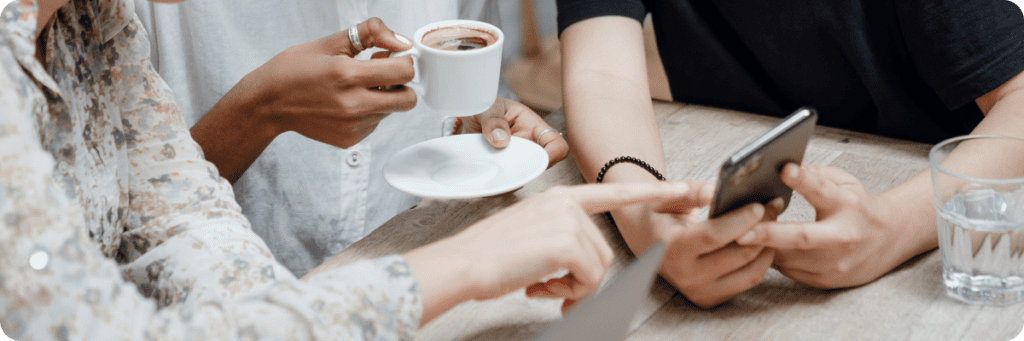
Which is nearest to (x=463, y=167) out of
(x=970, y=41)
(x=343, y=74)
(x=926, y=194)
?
(x=343, y=74)

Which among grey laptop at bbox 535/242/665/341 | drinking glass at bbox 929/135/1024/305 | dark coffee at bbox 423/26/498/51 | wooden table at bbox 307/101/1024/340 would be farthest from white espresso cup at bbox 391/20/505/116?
drinking glass at bbox 929/135/1024/305

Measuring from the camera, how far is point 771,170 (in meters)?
0.65

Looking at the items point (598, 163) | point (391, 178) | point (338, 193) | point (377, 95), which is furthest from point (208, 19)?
point (598, 163)

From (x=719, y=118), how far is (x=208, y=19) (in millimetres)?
907

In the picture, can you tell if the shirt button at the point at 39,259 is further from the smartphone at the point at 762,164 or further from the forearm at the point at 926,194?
the forearm at the point at 926,194

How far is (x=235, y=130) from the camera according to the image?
1077 millimetres

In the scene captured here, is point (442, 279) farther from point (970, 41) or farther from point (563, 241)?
point (970, 41)

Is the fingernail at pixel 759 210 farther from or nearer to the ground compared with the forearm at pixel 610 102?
farther from the ground

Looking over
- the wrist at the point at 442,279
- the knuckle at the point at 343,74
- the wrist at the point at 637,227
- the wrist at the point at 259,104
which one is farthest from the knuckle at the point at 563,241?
the wrist at the point at 259,104

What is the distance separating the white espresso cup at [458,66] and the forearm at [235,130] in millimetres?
311

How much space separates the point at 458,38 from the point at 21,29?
483 millimetres

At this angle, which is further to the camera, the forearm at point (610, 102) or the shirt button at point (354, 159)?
the shirt button at point (354, 159)

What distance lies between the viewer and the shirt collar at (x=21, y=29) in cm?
51

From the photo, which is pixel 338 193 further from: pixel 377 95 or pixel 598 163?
pixel 598 163
